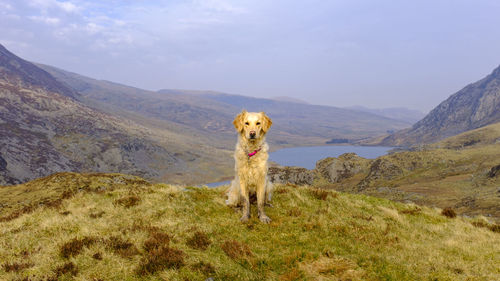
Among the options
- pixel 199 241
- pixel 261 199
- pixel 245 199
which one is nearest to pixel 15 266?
pixel 199 241

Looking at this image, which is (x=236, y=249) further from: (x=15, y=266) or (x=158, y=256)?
(x=15, y=266)

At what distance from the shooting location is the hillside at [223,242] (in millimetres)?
5773

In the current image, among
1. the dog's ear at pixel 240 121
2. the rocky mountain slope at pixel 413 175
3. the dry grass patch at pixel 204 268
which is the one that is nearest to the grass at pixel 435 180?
the rocky mountain slope at pixel 413 175

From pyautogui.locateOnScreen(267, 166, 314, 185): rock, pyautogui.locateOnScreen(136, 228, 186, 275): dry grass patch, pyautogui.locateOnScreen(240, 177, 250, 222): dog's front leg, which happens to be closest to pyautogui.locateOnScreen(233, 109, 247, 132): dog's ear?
pyautogui.locateOnScreen(240, 177, 250, 222): dog's front leg

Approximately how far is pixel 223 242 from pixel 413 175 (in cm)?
7660

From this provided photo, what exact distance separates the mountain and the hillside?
403 ft

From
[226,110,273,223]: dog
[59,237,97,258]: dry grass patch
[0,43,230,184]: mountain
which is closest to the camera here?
[59,237,97,258]: dry grass patch

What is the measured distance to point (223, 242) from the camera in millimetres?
7277

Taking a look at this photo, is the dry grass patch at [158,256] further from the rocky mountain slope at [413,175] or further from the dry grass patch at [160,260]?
the rocky mountain slope at [413,175]

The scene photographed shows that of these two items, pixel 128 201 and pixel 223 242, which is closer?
pixel 223 242

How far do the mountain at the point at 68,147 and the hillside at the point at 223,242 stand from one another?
123m

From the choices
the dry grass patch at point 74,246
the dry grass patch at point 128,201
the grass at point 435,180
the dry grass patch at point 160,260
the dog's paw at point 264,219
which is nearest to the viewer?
the dry grass patch at point 160,260

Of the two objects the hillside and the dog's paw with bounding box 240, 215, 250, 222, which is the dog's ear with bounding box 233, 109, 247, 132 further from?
the hillside

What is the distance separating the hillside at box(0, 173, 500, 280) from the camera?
5773 millimetres
